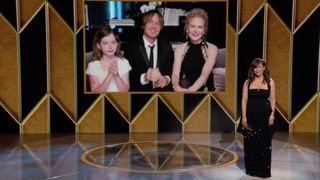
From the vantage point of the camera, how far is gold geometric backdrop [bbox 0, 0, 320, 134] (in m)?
7.68

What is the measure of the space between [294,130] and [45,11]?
5.01 metres

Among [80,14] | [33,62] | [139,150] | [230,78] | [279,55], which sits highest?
[80,14]

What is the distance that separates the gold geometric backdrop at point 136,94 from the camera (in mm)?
7684

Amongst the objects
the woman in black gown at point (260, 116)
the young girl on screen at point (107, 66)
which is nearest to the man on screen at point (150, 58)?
the young girl on screen at point (107, 66)

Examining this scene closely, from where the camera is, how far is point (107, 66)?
7711 millimetres

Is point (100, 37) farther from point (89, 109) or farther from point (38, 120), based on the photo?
point (38, 120)

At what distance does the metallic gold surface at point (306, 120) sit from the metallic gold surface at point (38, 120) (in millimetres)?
4524

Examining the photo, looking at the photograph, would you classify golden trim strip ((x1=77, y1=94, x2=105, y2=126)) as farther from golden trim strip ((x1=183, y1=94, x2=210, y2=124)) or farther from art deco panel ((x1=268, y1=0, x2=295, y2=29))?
art deco panel ((x1=268, y1=0, x2=295, y2=29))

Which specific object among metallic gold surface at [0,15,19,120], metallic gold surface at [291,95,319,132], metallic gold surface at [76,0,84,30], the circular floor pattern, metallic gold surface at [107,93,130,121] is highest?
metallic gold surface at [76,0,84,30]

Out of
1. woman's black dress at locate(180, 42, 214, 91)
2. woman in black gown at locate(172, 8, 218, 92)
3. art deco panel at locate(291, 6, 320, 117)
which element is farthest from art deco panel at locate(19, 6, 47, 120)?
art deco panel at locate(291, 6, 320, 117)

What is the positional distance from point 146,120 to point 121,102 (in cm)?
56

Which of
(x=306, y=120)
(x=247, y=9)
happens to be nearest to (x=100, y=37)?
(x=247, y=9)

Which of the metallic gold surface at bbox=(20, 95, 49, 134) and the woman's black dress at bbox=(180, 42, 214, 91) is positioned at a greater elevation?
the woman's black dress at bbox=(180, 42, 214, 91)

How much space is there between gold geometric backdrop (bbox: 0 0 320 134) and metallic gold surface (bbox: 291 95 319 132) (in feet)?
0.06
